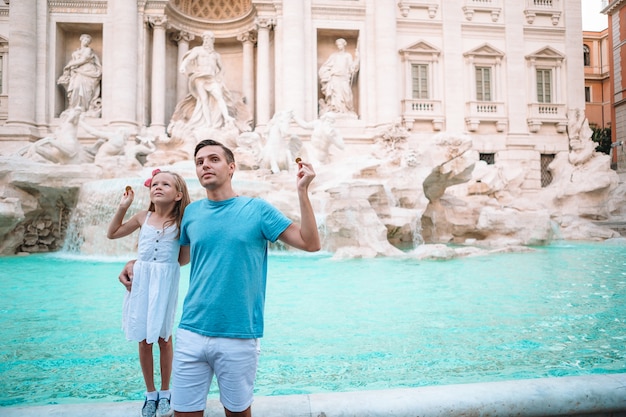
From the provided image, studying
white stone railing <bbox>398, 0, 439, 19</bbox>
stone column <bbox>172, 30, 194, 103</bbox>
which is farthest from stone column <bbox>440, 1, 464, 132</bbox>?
stone column <bbox>172, 30, 194, 103</bbox>

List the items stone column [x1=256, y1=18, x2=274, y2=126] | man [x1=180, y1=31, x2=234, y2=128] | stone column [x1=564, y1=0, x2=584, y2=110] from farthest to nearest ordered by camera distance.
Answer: stone column [x1=564, y1=0, x2=584, y2=110]
stone column [x1=256, y1=18, x2=274, y2=126]
man [x1=180, y1=31, x2=234, y2=128]

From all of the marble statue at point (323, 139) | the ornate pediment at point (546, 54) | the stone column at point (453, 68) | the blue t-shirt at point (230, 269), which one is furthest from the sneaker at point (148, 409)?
the ornate pediment at point (546, 54)

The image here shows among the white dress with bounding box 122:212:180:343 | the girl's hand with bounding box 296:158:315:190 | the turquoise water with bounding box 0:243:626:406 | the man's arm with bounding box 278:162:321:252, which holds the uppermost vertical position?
the girl's hand with bounding box 296:158:315:190

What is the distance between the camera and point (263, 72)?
53.6ft

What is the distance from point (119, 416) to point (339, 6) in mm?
17501

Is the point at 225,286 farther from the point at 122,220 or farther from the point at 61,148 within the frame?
the point at 61,148

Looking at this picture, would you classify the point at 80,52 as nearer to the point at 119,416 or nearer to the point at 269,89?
the point at 269,89

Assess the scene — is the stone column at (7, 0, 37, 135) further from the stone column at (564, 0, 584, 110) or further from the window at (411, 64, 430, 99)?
the stone column at (564, 0, 584, 110)

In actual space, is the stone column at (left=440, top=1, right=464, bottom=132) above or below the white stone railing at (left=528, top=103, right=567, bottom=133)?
above

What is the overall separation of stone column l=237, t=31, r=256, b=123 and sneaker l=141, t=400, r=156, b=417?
16.4m

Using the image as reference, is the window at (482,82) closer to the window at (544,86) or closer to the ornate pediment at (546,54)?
the ornate pediment at (546,54)

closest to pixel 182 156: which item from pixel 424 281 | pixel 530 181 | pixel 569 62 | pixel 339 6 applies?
pixel 339 6

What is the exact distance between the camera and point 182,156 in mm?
13250

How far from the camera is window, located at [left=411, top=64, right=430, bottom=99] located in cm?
1755
